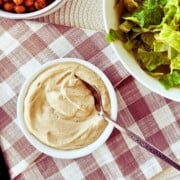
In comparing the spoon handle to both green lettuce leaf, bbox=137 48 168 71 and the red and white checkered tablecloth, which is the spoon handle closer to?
the red and white checkered tablecloth

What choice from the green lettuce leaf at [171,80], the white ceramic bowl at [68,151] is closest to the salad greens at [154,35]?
the green lettuce leaf at [171,80]

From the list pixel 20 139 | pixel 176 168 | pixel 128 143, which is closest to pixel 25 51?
pixel 20 139

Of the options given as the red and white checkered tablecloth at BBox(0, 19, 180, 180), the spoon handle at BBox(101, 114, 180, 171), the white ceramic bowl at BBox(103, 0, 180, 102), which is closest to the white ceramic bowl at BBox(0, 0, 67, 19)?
the red and white checkered tablecloth at BBox(0, 19, 180, 180)

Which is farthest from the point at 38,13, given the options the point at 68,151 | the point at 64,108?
the point at 68,151

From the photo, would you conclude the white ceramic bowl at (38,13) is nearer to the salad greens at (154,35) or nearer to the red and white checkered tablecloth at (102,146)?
the red and white checkered tablecloth at (102,146)

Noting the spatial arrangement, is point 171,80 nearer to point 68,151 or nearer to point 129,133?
point 129,133

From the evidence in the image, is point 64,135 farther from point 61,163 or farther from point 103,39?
point 103,39
